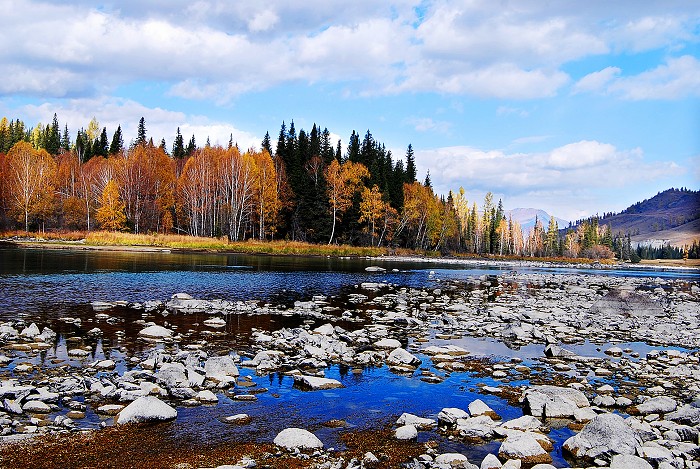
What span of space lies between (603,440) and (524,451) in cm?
133

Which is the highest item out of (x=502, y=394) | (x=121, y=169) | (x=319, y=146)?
(x=319, y=146)

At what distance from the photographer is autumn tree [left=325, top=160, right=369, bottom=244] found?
271 feet

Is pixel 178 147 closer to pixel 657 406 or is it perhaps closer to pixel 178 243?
pixel 178 243

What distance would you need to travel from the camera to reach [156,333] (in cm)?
1544

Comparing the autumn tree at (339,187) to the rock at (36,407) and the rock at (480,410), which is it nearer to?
the rock at (480,410)

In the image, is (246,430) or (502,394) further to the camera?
(502,394)

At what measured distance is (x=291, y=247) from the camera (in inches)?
2904

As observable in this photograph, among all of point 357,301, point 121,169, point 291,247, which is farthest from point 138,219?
point 357,301

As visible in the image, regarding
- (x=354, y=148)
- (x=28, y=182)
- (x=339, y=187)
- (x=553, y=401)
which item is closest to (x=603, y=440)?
(x=553, y=401)

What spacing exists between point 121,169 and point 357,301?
7321 cm

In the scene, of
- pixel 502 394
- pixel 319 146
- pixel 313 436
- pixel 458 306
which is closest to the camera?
pixel 313 436

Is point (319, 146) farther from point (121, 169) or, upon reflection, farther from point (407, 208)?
point (121, 169)

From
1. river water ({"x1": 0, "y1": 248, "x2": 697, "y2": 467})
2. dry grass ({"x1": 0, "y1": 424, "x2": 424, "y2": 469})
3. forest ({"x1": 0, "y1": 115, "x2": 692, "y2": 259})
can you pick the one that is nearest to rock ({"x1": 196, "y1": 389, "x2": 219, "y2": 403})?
river water ({"x1": 0, "y1": 248, "x2": 697, "y2": 467})

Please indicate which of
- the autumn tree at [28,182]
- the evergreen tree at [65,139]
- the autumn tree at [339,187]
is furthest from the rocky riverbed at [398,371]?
the evergreen tree at [65,139]
